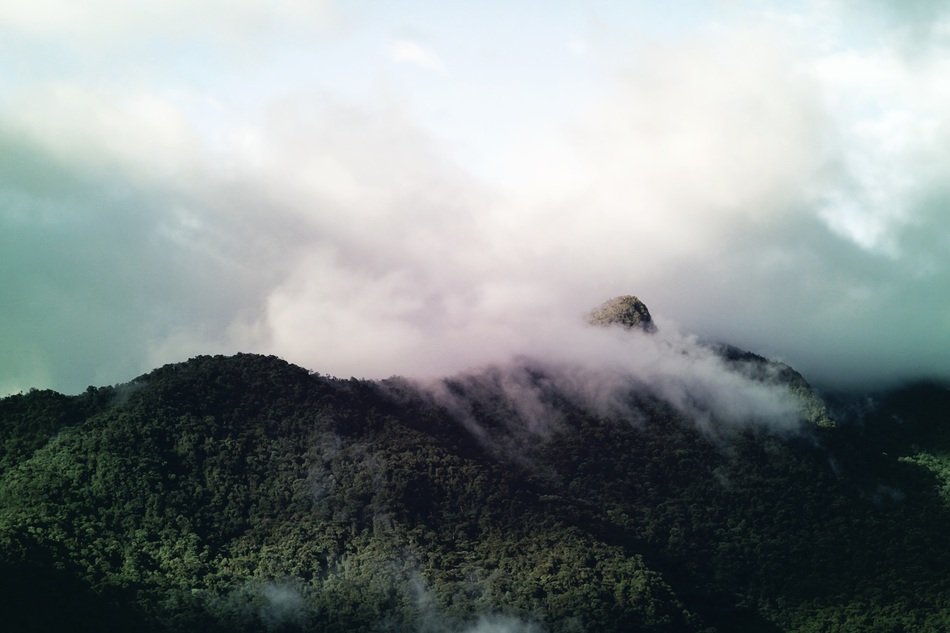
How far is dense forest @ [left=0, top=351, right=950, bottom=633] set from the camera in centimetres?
6812

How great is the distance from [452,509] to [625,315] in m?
36.9

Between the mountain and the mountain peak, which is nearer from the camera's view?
the mountain

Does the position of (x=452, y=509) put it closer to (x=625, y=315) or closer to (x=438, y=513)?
(x=438, y=513)

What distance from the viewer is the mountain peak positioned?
4321 inches

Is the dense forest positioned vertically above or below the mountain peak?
below

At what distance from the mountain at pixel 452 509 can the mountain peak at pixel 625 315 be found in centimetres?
514

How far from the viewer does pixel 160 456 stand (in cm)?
7644

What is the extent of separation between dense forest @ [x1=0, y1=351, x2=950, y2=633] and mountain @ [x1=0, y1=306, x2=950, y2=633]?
0.16 metres

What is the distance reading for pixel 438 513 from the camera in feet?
259

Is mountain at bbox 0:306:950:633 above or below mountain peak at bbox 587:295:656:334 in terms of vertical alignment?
below

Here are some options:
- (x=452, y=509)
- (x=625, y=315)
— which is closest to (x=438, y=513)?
(x=452, y=509)

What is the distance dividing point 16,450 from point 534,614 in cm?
3468

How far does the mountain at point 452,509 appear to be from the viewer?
68250 millimetres

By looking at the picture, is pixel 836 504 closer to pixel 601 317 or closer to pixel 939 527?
pixel 939 527
